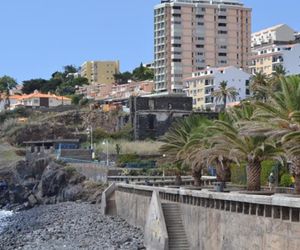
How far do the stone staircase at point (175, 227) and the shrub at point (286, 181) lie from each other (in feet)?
33.2

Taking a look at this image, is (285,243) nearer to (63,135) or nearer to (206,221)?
(206,221)

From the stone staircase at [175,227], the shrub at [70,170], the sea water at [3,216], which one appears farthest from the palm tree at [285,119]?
the shrub at [70,170]

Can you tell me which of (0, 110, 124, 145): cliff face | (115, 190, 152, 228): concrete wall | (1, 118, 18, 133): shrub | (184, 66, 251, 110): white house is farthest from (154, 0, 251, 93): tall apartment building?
(115, 190, 152, 228): concrete wall

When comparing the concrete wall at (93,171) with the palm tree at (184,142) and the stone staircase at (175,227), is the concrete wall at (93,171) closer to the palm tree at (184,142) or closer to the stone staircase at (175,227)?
the palm tree at (184,142)

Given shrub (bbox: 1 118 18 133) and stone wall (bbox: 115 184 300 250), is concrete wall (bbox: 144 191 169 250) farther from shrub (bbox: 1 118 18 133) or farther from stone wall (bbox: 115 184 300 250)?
shrub (bbox: 1 118 18 133)

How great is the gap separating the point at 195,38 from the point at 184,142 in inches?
4662

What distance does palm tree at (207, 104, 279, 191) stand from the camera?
32500 millimetres

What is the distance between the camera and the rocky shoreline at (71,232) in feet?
140

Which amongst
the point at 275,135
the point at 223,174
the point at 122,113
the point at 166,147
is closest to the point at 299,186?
the point at 275,135

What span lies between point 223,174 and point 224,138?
7579 millimetres

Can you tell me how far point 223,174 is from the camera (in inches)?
1635

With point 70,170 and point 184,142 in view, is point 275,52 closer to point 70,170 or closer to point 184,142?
point 70,170

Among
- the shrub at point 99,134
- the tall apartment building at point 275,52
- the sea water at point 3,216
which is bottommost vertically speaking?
the sea water at point 3,216

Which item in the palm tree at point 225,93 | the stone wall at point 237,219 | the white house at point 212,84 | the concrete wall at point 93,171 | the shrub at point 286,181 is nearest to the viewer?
the stone wall at point 237,219
